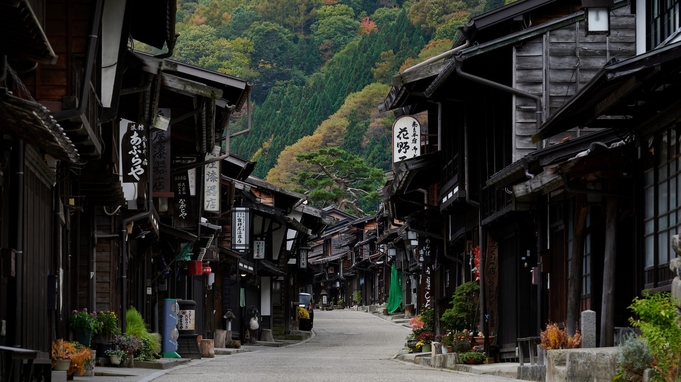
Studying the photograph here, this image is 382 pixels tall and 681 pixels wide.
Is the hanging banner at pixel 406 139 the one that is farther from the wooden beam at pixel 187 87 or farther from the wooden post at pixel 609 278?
the wooden post at pixel 609 278

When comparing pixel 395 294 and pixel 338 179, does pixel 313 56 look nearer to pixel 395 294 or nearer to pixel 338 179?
pixel 338 179

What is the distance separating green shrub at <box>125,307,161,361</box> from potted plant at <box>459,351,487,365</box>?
7.13 meters

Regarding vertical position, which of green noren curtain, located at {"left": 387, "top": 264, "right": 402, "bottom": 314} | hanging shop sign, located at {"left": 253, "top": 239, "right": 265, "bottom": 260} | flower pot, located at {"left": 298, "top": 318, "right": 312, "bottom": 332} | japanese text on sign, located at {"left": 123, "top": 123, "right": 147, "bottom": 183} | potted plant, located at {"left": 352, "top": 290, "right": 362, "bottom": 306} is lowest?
potted plant, located at {"left": 352, "top": 290, "right": 362, "bottom": 306}

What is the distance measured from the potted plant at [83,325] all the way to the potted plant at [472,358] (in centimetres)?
883

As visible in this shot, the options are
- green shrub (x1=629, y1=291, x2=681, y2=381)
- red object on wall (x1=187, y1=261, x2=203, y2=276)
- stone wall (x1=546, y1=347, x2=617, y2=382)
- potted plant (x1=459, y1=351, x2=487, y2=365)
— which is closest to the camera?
green shrub (x1=629, y1=291, x2=681, y2=381)

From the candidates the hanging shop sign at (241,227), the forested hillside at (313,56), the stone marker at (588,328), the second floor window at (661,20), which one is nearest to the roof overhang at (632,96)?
the second floor window at (661,20)

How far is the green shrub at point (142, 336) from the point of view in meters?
26.7

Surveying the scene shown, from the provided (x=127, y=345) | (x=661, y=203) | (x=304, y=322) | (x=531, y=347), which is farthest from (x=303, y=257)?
(x=661, y=203)

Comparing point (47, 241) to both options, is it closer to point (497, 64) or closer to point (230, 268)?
point (497, 64)

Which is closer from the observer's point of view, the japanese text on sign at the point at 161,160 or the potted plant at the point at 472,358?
the potted plant at the point at 472,358

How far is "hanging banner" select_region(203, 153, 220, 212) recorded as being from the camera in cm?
3488

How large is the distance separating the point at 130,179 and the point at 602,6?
987 cm

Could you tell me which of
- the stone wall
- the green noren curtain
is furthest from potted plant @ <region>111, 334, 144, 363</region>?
the green noren curtain

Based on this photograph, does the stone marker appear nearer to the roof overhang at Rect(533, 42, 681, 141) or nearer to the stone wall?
the stone wall
